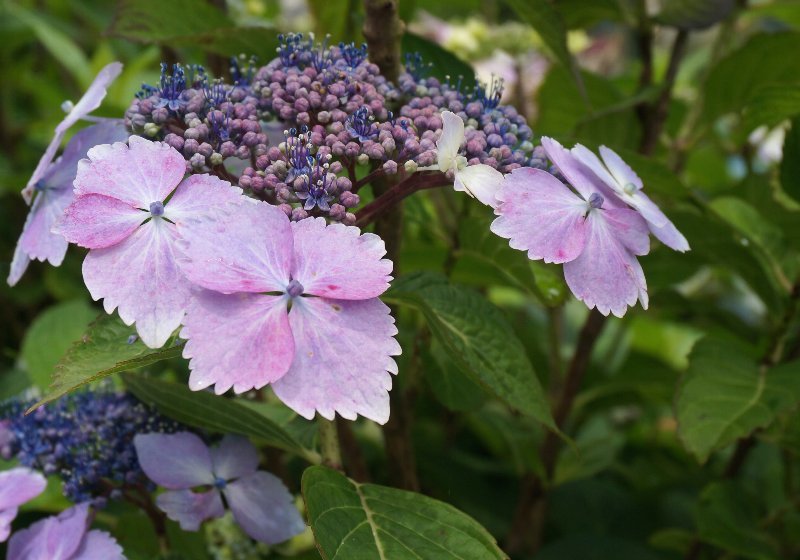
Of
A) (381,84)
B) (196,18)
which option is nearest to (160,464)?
(381,84)

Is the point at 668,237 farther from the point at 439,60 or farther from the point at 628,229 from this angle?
the point at 439,60

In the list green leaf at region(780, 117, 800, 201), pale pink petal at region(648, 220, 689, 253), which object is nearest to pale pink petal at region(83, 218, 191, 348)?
pale pink petal at region(648, 220, 689, 253)

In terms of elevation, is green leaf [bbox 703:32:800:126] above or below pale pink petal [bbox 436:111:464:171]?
below

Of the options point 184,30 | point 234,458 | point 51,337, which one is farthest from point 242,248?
point 51,337

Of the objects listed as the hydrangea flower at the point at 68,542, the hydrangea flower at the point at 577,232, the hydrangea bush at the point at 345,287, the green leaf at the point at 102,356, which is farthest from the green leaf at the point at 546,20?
the hydrangea flower at the point at 68,542

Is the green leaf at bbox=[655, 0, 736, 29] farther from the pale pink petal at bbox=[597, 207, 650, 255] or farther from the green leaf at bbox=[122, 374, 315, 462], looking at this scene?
the green leaf at bbox=[122, 374, 315, 462]

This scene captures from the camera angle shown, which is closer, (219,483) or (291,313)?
(291,313)
